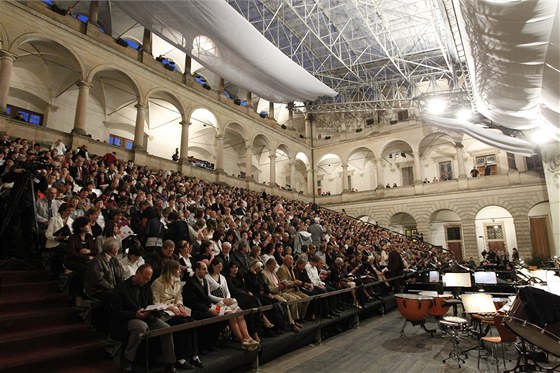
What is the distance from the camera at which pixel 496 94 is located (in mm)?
7414

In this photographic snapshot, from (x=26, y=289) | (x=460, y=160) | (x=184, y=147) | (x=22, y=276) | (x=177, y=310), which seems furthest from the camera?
(x=460, y=160)

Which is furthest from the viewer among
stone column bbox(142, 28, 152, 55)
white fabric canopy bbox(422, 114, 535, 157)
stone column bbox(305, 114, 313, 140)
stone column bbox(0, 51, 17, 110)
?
stone column bbox(305, 114, 313, 140)

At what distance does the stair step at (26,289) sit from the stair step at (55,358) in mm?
1123

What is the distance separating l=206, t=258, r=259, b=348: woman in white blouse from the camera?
14.3 feet

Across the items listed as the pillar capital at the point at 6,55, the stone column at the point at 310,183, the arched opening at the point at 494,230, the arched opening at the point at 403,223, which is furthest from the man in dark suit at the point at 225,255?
the stone column at the point at 310,183

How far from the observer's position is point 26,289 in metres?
4.44

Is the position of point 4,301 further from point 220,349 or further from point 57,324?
point 220,349

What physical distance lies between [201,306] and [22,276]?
2760 millimetres

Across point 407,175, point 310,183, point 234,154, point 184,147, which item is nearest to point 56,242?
point 184,147

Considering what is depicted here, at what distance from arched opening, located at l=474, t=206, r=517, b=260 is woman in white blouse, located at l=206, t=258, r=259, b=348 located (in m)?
20.4

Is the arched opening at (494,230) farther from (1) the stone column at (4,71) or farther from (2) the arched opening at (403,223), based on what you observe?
(1) the stone column at (4,71)

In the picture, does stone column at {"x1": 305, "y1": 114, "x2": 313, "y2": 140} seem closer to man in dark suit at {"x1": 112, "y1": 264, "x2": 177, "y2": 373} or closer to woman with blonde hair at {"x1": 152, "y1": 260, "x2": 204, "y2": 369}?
woman with blonde hair at {"x1": 152, "y1": 260, "x2": 204, "y2": 369}

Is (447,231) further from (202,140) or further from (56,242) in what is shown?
(56,242)

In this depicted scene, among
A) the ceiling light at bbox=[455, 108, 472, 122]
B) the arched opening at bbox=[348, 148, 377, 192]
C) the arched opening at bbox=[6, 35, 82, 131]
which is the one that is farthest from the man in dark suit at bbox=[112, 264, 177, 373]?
the arched opening at bbox=[348, 148, 377, 192]
